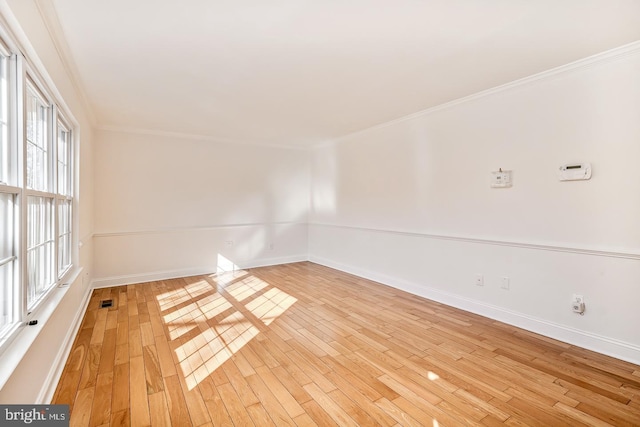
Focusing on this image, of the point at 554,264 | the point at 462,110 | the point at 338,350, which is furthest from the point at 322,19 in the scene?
the point at 554,264

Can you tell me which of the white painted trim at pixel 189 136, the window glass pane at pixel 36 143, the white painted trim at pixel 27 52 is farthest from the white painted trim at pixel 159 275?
the white painted trim at pixel 27 52

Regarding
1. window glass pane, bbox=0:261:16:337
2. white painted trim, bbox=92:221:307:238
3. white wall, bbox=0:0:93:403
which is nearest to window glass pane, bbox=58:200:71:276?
white wall, bbox=0:0:93:403

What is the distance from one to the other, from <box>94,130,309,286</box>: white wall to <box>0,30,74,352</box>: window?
1588 millimetres

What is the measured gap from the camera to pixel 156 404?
6.13 feet

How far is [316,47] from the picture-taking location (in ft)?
7.45

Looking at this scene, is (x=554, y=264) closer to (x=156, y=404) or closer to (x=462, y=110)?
(x=462, y=110)

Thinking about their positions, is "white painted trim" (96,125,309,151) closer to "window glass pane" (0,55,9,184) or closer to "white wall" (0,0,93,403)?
"white wall" (0,0,93,403)

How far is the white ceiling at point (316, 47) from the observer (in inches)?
72.4

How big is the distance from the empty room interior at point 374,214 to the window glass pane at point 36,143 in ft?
0.08

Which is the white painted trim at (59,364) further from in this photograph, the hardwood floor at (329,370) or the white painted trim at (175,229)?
the white painted trim at (175,229)

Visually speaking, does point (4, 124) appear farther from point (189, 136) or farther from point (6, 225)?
point (189, 136)

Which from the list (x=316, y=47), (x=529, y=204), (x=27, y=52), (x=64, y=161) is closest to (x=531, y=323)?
(x=529, y=204)

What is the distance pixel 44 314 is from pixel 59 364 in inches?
23.7

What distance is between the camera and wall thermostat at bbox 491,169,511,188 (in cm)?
307
